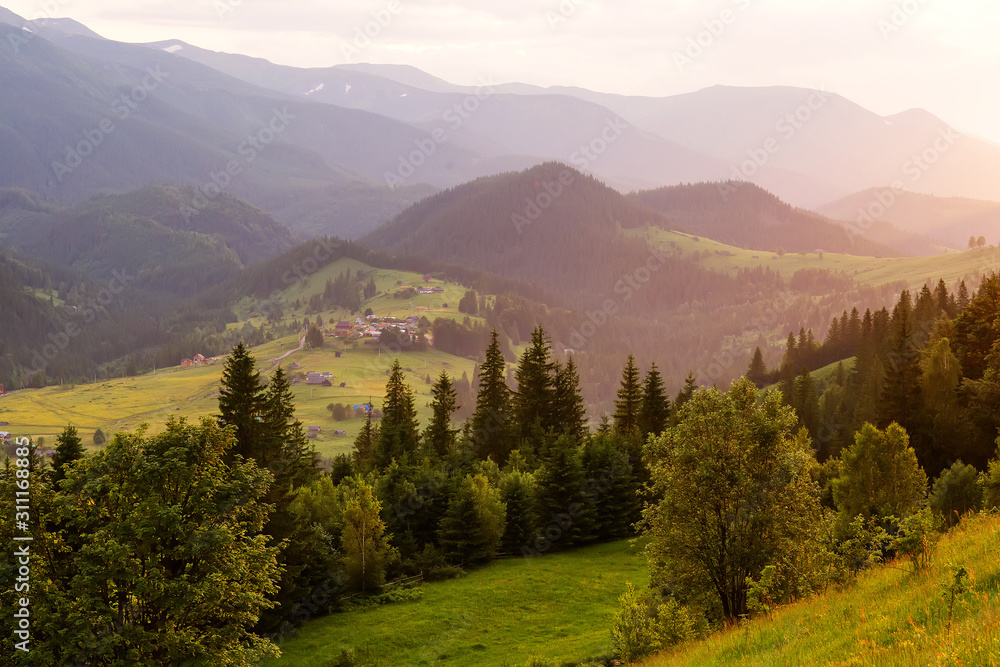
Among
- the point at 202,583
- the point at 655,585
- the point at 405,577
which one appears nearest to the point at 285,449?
the point at 405,577

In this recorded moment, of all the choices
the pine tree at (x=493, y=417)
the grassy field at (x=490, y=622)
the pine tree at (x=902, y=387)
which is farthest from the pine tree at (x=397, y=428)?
the pine tree at (x=902, y=387)

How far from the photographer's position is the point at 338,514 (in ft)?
182

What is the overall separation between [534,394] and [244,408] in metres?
45.7

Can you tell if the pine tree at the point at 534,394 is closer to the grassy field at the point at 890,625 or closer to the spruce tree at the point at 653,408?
the spruce tree at the point at 653,408

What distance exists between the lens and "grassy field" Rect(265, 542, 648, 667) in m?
41.2

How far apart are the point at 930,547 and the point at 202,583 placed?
974 inches

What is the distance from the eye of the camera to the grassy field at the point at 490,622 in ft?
135

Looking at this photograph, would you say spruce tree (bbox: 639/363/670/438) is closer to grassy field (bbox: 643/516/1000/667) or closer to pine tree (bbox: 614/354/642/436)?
pine tree (bbox: 614/354/642/436)

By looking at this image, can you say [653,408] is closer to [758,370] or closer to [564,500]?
[564,500]

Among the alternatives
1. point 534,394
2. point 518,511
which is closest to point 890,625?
point 518,511

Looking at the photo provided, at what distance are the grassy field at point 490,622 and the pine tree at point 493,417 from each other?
26.3 meters

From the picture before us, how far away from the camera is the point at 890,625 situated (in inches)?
569

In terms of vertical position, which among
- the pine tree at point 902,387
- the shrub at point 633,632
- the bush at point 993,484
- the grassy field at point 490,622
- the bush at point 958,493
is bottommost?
the grassy field at point 490,622

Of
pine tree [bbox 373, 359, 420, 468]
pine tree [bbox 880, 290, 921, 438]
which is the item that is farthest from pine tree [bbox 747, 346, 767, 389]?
pine tree [bbox 373, 359, 420, 468]
